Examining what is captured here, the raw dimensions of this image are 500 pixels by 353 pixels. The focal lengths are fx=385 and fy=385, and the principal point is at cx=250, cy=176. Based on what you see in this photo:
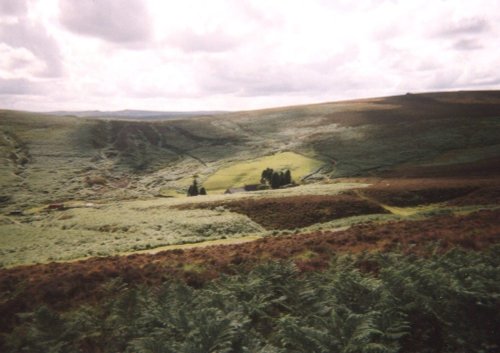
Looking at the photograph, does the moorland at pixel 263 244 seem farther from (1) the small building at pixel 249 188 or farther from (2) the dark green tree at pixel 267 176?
(2) the dark green tree at pixel 267 176

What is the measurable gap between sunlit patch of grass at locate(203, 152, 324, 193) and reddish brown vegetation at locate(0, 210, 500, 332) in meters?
58.9

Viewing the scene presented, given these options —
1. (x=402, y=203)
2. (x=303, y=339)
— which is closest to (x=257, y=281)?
(x=303, y=339)

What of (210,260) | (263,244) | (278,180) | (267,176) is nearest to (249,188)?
(267,176)

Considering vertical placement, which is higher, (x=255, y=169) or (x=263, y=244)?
(x=263, y=244)

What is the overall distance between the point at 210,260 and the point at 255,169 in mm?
74491

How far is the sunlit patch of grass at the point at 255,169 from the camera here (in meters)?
85.0

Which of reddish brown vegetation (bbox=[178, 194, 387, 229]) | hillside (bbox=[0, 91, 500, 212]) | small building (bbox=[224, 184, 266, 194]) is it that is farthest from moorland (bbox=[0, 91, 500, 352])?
small building (bbox=[224, 184, 266, 194])

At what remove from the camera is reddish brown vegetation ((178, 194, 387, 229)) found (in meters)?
41.2

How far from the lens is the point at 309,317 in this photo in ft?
35.9

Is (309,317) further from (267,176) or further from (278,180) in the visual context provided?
(267,176)

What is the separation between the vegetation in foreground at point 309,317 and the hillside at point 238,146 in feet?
186

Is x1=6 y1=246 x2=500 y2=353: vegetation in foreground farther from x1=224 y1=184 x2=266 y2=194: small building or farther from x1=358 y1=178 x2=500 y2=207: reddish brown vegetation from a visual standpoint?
x1=224 y1=184 x2=266 y2=194: small building

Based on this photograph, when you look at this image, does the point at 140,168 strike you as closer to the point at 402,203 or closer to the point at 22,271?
the point at 402,203

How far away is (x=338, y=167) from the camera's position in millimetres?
86188
